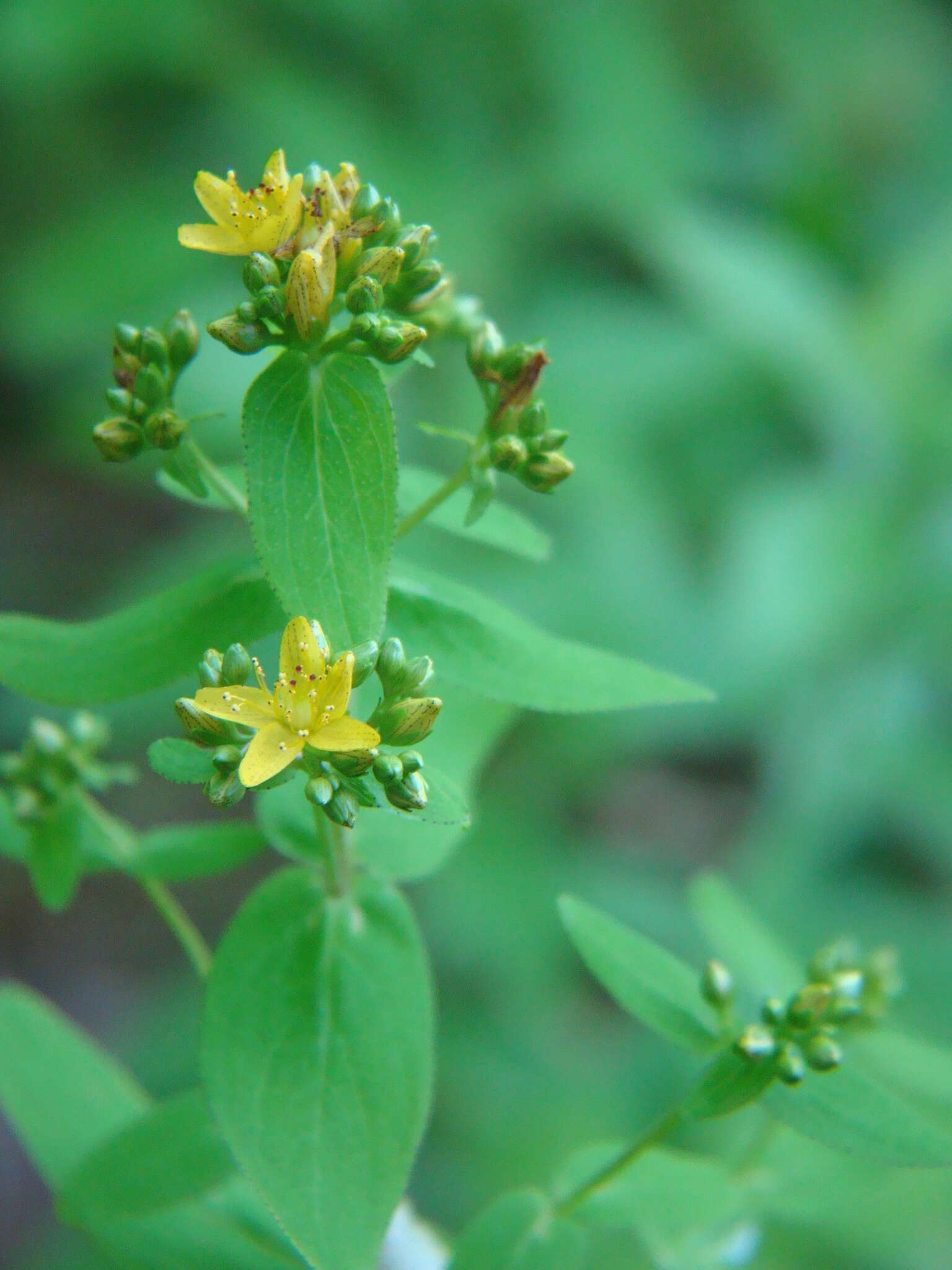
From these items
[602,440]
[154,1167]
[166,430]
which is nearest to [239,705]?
[166,430]

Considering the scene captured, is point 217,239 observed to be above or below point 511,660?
above

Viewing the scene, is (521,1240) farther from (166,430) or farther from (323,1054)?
(166,430)

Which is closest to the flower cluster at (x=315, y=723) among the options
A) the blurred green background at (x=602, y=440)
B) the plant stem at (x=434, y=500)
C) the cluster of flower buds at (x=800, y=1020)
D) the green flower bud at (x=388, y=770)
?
the green flower bud at (x=388, y=770)

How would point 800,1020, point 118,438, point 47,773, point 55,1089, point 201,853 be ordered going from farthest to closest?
1. point 55,1089
2. point 47,773
3. point 201,853
4. point 800,1020
5. point 118,438

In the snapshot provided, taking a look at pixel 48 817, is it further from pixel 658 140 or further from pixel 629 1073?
pixel 658 140

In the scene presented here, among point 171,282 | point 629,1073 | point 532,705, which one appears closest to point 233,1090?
point 532,705

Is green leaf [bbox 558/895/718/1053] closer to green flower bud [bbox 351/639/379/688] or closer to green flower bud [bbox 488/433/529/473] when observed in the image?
green flower bud [bbox 351/639/379/688]

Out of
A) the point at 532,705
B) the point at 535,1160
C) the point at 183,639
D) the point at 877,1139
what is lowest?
the point at 535,1160
